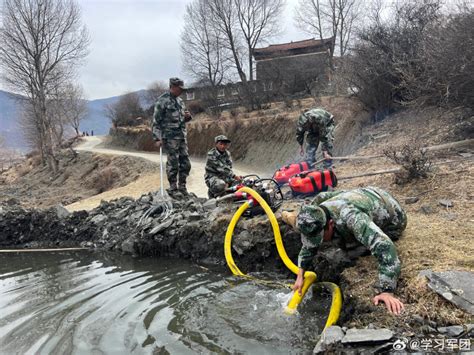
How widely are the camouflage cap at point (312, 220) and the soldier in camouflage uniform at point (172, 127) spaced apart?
15.9 feet

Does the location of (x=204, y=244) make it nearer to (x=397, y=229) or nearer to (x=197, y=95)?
(x=397, y=229)

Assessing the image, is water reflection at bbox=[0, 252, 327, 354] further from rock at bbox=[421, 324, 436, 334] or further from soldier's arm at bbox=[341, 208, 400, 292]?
rock at bbox=[421, 324, 436, 334]

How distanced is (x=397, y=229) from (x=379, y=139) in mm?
8226

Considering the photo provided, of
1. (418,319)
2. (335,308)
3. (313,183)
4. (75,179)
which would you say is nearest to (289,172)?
(313,183)

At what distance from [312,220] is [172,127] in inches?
200

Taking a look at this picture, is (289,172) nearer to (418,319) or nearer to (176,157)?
(176,157)

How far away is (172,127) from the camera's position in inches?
319

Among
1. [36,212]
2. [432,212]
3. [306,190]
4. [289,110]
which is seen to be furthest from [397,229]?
[289,110]

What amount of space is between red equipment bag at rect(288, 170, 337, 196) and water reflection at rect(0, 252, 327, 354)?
6.69 ft

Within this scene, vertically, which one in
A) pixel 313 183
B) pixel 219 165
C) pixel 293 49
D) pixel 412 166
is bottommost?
pixel 313 183

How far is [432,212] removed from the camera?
17.9ft

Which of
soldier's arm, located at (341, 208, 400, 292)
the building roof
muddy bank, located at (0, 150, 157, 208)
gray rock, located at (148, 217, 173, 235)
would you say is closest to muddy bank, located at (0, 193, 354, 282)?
gray rock, located at (148, 217, 173, 235)

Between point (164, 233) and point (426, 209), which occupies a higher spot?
point (426, 209)

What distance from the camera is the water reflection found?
3564mm
